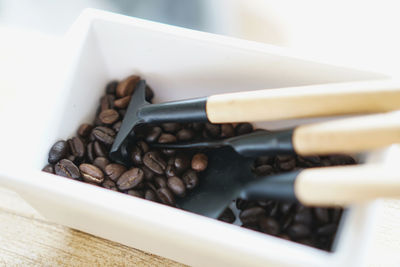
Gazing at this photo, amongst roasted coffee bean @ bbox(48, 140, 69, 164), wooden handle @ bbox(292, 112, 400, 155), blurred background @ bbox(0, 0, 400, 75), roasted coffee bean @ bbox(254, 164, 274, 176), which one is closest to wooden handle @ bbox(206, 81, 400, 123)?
wooden handle @ bbox(292, 112, 400, 155)

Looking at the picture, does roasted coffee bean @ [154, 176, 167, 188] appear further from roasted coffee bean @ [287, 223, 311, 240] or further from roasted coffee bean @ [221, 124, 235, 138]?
roasted coffee bean @ [287, 223, 311, 240]

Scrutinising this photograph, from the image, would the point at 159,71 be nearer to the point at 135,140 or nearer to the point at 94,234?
the point at 135,140

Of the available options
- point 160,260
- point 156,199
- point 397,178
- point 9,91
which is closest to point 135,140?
point 156,199

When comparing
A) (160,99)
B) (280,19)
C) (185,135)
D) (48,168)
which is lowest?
(48,168)

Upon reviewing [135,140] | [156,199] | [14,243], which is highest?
[135,140]

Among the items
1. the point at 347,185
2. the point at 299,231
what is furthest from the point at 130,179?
the point at 347,185

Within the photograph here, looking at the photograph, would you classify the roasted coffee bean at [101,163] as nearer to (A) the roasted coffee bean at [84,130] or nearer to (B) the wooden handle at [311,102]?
(A) the roasted coffee bean at [84,130]

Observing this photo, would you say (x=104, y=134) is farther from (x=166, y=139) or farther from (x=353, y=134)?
(x=353, y=134)
